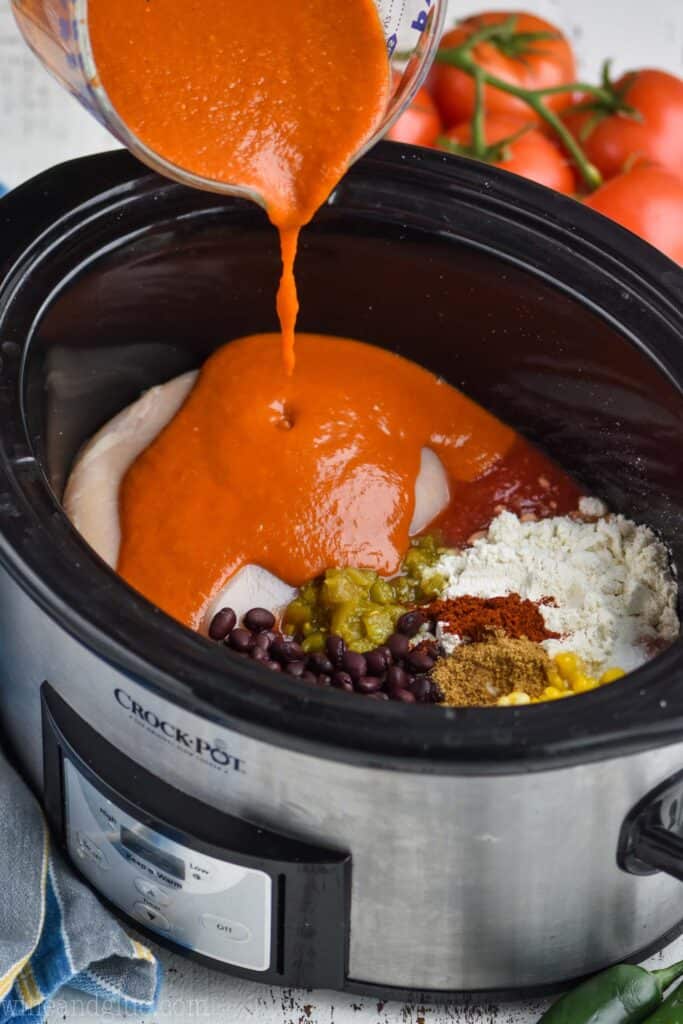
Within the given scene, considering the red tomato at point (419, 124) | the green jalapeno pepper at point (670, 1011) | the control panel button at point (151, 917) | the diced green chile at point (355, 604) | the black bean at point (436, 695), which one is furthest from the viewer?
the red tomato at point (419, 124)

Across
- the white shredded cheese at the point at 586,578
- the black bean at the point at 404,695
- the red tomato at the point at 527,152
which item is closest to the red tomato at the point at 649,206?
→ the red tomato at the point at 527,152

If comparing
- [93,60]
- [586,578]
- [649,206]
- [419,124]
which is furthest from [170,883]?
[419,124]

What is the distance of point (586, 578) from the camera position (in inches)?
71.6

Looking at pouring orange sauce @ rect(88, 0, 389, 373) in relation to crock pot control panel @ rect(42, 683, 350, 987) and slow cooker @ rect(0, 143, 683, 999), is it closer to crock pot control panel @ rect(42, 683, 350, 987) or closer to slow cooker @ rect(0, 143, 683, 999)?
slow cooker @ rect(0, 143, 683, 999)

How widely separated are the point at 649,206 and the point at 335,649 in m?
1.03

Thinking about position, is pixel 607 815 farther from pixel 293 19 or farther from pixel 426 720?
pixel 293 19

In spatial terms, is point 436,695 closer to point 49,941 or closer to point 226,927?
point 226,927

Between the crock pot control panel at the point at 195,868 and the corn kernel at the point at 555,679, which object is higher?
the corn kernel at the point at 555,679

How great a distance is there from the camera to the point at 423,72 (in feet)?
5.52

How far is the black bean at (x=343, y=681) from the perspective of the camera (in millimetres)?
1681

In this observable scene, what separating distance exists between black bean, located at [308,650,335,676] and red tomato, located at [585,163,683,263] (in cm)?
100

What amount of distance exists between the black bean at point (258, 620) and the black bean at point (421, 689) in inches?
7.8

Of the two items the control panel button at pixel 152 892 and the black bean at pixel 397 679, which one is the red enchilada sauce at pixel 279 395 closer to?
the black bean at pixel 397 679

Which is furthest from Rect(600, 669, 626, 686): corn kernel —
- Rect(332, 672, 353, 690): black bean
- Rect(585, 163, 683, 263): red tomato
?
Rect(585, 163, 683, 263): red tomato
